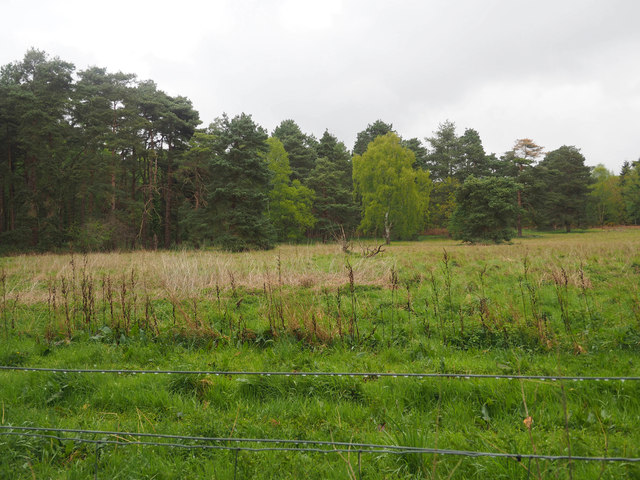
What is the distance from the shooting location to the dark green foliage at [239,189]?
2416 cm

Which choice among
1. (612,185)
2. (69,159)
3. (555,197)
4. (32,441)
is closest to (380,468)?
(32,441)

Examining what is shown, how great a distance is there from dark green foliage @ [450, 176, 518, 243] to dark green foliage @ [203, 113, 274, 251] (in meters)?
16.0

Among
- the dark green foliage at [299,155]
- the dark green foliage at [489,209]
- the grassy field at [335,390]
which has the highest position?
the dark green foliage at [299,155]

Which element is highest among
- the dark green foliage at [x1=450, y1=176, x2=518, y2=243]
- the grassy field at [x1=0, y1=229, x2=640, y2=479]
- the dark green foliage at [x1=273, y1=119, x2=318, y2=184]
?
the dark green foliage at [x1=273, y1=119, x2=318, y2=184]

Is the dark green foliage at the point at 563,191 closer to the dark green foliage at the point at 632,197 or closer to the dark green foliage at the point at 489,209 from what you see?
the dark green foliage at the point at 632,197

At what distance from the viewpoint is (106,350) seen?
14.1 feet

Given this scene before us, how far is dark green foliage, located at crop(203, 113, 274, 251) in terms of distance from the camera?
24.2 m

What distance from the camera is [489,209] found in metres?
26.2

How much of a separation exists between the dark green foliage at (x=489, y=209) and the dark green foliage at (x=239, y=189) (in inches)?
630

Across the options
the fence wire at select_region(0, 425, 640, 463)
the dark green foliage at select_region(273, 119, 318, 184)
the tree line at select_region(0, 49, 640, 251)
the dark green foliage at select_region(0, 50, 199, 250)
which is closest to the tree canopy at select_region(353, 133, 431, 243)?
the tree line at select_region(0, 49, 640, 251)

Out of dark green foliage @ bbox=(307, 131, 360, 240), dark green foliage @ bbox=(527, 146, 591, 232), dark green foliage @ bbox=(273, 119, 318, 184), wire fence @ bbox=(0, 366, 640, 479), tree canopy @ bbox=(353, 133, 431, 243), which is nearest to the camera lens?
wire fence @ bbox=(0, 366, 640, 479)

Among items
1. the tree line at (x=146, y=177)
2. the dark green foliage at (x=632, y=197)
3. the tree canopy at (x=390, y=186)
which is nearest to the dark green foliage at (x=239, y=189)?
the tree line at (x=146, y=177)

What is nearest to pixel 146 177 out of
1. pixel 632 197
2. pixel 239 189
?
pixel 239 189

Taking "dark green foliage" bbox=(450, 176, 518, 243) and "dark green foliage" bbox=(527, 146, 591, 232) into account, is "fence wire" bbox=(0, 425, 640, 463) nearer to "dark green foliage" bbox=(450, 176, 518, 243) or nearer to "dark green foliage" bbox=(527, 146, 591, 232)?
"dark green foliage" bbox=(450, 176, 518, 243)
